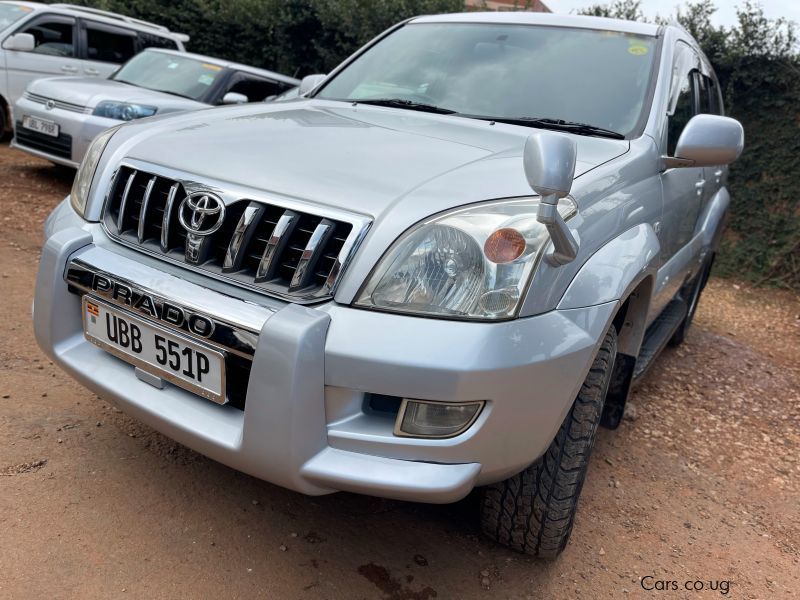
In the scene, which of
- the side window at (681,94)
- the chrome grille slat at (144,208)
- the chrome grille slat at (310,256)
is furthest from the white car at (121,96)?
the chrome grille slat at (310,256)

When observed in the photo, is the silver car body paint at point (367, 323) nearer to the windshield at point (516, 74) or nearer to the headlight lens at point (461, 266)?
the headlight lens at point (461, 266)

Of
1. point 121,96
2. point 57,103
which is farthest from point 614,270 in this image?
point 57,103

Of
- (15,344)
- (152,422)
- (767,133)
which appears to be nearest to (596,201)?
(152,422)

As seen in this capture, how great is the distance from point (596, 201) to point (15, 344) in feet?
8.66

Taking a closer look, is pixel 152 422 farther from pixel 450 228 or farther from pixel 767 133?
pixel 767 133

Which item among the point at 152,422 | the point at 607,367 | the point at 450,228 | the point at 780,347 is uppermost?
the point at 450,228

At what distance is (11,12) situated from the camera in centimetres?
791

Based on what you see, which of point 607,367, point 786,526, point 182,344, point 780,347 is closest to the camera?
point 182,344

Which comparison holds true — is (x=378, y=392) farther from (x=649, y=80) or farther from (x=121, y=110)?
(x=121, y=110)

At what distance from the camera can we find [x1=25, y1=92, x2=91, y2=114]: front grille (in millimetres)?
5953

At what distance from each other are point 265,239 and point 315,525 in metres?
0.99

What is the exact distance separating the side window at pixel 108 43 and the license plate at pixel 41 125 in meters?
2.17

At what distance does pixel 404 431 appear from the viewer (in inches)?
65.1

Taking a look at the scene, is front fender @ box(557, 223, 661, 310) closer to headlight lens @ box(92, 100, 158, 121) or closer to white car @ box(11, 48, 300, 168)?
white car @ box(11, 48, 300, 168)
